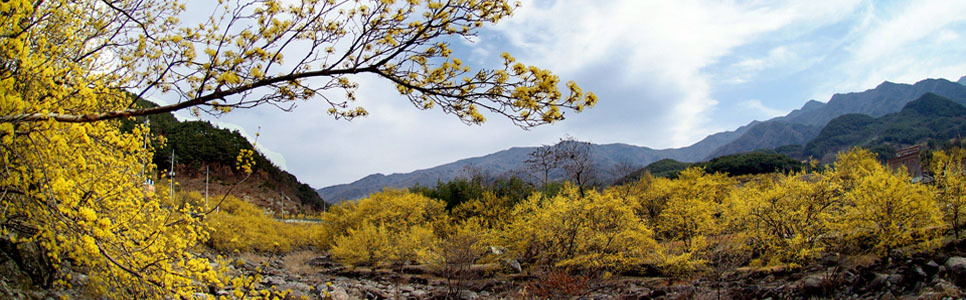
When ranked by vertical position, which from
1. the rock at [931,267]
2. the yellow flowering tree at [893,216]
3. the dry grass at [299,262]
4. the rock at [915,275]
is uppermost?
the yellow flowering tree at [893,216]

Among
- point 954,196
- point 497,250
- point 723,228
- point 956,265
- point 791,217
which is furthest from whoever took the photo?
point 497,250

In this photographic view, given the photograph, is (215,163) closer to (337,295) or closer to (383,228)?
(383,228)

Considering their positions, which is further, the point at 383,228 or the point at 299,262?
the point at 299,262

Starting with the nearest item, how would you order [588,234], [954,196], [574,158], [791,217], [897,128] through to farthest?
[954,196], [791,217], [588,234], [574,158], [897,128]

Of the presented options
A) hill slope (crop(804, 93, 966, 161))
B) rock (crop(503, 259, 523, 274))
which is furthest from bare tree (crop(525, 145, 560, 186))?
hill slope (crop(804, 93, 966, 161))

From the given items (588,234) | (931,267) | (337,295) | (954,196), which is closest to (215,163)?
Answer: (337,295)

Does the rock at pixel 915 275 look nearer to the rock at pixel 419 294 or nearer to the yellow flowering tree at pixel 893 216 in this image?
the yellow flowering tree at pixel 893 216

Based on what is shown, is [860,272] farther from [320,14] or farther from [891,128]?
[891,128]

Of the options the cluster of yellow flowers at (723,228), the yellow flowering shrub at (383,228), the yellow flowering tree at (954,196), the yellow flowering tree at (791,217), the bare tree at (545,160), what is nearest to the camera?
the yellow flowering tree at (954,196)

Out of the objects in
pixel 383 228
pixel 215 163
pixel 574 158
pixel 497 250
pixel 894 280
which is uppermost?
pixel 215 163

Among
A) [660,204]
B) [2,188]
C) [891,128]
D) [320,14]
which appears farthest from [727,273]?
[891,128]

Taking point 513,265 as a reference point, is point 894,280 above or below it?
above

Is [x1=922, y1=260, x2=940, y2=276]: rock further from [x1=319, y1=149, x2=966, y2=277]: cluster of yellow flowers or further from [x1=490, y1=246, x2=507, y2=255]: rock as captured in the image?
[x1=490, y1=246, x2=507, y2=255]: rock

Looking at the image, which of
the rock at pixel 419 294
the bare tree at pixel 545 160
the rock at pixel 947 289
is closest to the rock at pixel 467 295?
the rock at pixel 419 294
